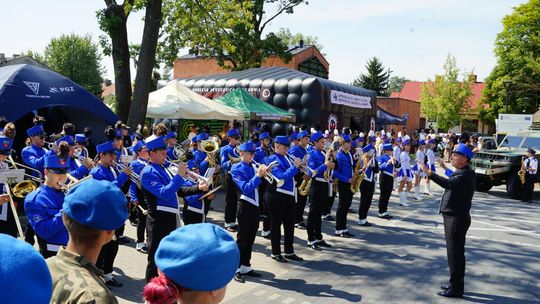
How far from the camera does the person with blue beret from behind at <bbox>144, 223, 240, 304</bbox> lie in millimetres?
1711

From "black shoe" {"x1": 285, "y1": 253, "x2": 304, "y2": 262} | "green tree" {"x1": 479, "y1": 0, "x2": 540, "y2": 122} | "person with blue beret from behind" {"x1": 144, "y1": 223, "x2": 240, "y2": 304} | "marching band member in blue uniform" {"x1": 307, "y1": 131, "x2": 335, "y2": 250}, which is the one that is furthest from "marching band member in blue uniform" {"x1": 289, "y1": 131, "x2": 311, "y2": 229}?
"green tree" {"x1": 479, "y1": 0, "x2": 540, "y2": 122}

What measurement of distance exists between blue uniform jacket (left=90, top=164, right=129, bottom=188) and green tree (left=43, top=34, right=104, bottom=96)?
4297 centimetres

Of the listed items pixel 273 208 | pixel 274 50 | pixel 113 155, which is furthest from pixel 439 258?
pixel 274 50

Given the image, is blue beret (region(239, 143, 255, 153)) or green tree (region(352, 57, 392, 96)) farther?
green tree (region(352, 57, 392, 96))

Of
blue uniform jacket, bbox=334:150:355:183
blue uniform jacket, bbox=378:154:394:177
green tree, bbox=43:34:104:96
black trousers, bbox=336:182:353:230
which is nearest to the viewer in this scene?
black trousers, bbox=336:182:353:230

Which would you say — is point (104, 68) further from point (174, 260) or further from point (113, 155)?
point (174, 260)

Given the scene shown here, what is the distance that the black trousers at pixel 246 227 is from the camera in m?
7.04

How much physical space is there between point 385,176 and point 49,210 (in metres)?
9.20

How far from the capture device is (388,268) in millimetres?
7801

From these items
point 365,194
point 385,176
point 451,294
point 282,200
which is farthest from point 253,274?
point 385,176

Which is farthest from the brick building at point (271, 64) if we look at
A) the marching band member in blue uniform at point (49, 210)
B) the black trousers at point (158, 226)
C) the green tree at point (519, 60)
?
the marching band member in blue uniform at point (49, 210)

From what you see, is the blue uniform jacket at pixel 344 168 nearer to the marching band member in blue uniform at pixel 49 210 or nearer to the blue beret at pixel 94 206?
the marching band member in blue uniform at pixel 49 210

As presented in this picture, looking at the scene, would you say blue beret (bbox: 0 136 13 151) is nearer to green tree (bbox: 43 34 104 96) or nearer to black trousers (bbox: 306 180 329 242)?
black trousers (bbox: 306 180 329 242)

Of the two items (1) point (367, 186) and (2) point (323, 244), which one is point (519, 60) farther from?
(2) point (323, 244)
